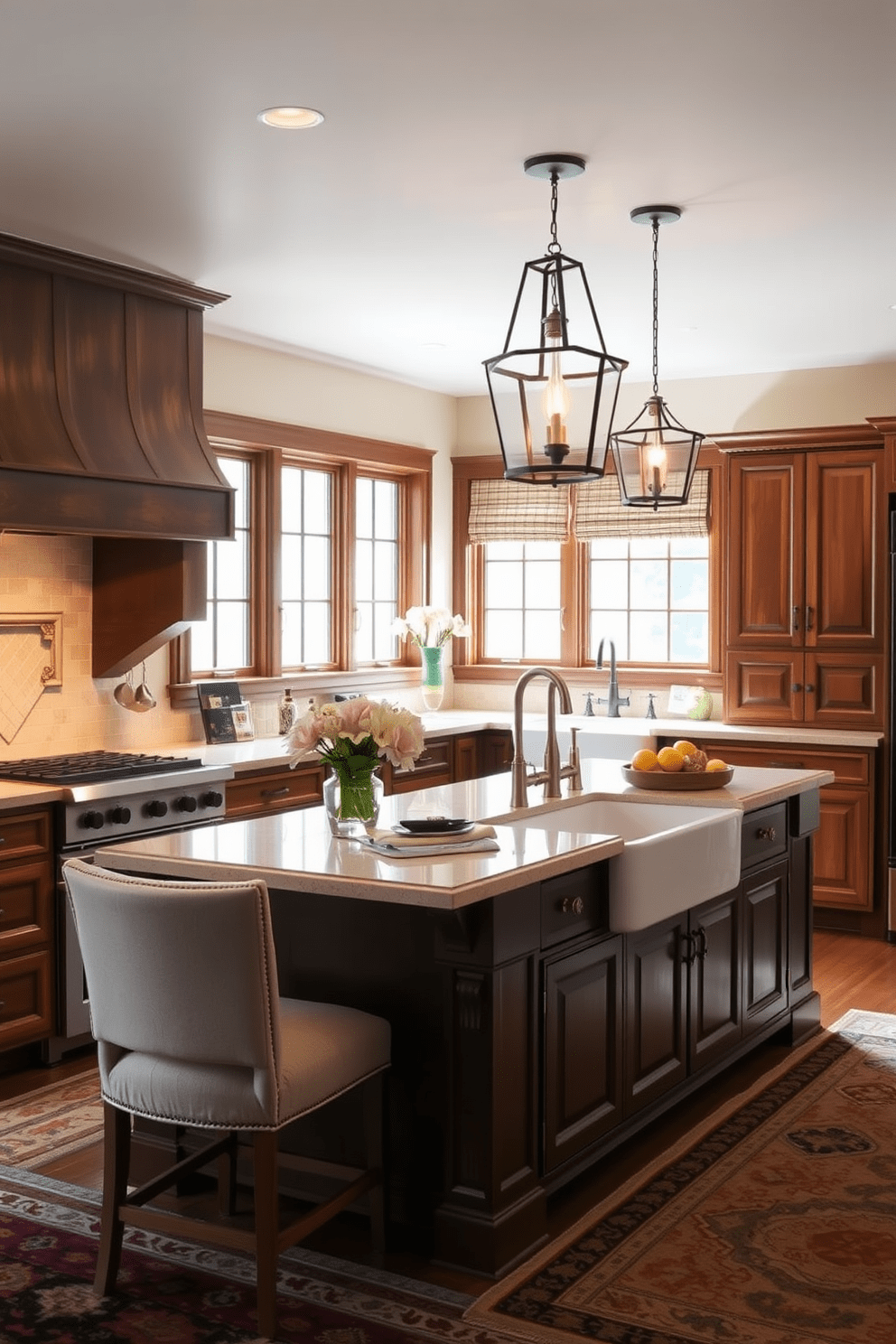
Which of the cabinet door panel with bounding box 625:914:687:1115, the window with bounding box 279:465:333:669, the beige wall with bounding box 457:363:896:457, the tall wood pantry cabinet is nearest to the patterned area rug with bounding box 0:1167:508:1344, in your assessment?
the cabinet door panel with bounding box 625:914:687:1115

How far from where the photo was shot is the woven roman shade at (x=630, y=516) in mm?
7332

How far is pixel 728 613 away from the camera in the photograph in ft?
22.5

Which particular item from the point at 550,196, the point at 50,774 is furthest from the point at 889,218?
the point at 50,774

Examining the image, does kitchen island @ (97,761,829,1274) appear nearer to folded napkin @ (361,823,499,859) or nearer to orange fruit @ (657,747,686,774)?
folded napkin @ (361,823,499,859)

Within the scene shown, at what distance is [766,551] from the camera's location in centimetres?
677

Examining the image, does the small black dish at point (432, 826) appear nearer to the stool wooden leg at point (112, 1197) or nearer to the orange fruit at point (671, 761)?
the stool wooden leg at point (112, 1197)

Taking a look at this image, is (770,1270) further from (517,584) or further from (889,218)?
(517,584)

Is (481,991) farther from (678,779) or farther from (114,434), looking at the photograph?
(114,434)

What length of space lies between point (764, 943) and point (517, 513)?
3.77 metres

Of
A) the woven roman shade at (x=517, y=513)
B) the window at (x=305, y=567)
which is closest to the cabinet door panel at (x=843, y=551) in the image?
the woven roman shade at (x=517, y=513)

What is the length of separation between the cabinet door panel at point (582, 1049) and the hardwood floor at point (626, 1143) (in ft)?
0.45

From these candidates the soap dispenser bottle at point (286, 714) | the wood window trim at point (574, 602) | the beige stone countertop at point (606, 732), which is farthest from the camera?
the wood window trim at point (574, 602)

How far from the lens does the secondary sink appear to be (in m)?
3.45

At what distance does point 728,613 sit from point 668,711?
77 cm
